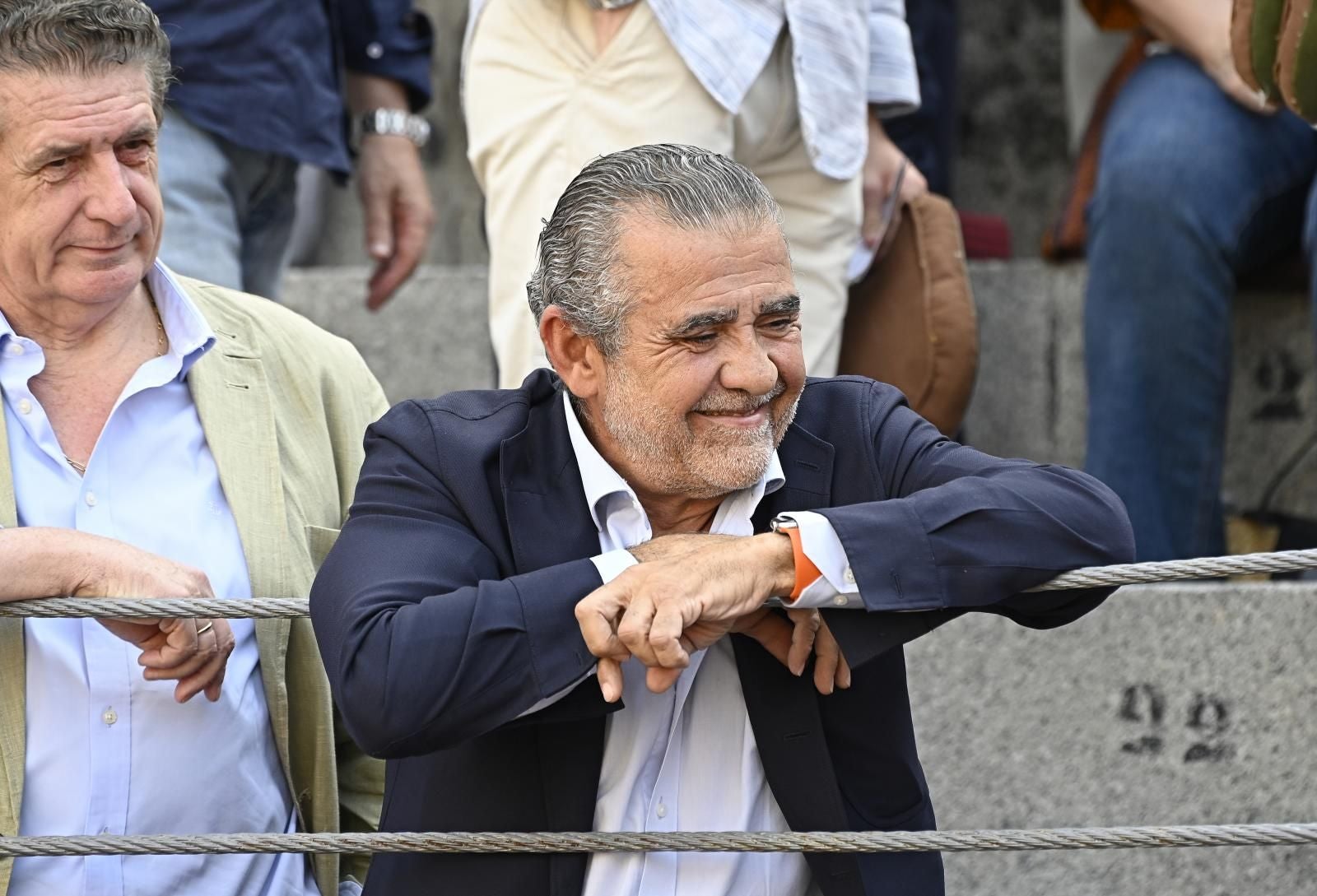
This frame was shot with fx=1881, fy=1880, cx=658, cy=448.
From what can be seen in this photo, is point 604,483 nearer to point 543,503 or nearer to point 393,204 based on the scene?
point 543,503

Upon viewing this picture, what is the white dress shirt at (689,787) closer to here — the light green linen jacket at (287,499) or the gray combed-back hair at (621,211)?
the gray combed-back hair at (621,211)

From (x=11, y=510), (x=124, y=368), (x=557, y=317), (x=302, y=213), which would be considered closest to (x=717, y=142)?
(x=557, y=317)

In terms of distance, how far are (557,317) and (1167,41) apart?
6.19 ft

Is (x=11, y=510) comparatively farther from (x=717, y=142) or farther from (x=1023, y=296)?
(x=1023, y=296)

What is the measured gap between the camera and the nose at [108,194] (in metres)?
2.45

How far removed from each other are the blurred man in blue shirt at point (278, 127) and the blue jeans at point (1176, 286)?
1.35 m

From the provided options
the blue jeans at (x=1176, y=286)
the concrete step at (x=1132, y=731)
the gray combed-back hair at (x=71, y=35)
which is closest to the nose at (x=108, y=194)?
the gray combed-back hair at (x=71, y=35)

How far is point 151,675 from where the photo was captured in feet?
7.36

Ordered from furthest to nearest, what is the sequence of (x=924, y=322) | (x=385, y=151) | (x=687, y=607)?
(x=385, y=151), (x=924, y=322), (x=687, y=607)

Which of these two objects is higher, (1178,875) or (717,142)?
(717,142)

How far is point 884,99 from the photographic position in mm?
3494

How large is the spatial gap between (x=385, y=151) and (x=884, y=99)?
974mm

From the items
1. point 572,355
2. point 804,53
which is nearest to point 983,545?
point 572,355

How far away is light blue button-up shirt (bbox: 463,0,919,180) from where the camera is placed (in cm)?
309
